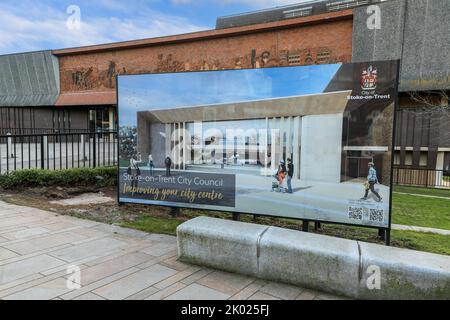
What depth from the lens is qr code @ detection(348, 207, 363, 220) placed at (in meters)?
4.40

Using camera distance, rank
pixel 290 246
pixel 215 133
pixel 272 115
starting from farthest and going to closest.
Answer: pixel 215 133 → pixel 272 115 → pixel 290 246

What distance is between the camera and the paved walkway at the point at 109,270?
3164 millimetres

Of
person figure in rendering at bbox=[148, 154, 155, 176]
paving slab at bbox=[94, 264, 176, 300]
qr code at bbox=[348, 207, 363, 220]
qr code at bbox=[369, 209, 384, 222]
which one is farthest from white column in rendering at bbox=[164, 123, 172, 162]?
qr code at bbox=[369, 209, 384, 222]

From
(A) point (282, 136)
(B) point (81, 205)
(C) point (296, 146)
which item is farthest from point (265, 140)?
(B) point (81, 205)

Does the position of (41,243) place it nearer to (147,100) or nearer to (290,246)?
(147,100)

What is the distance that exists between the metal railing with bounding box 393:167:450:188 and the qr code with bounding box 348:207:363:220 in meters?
16.3

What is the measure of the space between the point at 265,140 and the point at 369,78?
5.10 ft

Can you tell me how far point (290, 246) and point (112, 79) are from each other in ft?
83.9

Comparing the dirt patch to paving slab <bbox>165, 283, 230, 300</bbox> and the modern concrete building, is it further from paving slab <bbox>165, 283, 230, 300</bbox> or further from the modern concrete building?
paving slab <bbox>165, 283, 230, 300</bbox>

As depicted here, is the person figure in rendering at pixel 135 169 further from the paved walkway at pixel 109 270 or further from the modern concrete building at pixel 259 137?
the paved walkway at pixel 109 270

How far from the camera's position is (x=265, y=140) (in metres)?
4.91

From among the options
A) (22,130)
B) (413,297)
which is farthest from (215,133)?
(22,130)

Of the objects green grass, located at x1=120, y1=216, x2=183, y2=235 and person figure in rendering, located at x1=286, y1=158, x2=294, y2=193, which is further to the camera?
green grass, located at x1=120, y1=216, x2=183, y2=235

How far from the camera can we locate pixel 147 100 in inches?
227
